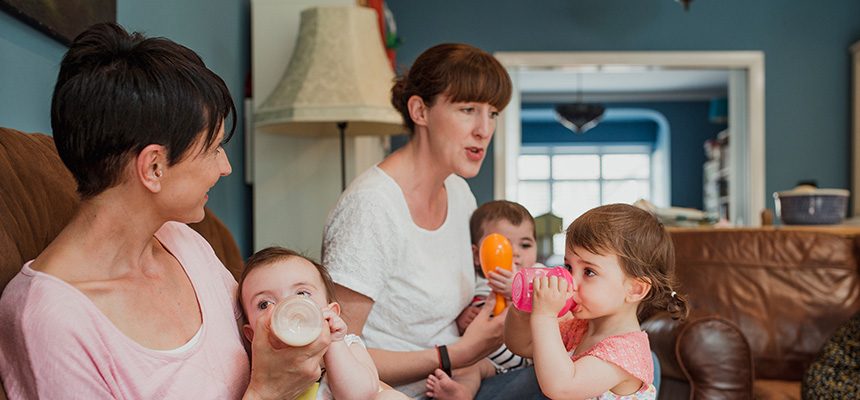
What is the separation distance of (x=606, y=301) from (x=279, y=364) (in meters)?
0.66

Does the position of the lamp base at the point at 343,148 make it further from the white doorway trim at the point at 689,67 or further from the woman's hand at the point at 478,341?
the white doorway trim at the point at 689,67

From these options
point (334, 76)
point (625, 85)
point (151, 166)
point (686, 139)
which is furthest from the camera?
point (686, 139)

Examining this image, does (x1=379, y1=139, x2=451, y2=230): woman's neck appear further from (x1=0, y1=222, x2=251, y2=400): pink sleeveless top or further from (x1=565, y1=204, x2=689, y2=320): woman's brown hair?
(x1=0, y1=222, x2=251, y2=400): pink sleeveless top

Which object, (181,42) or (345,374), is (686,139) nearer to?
(181,42)

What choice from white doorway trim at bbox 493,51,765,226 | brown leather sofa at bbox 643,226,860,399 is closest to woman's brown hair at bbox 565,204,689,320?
brown leather sofa at bbox 643,226,860,399

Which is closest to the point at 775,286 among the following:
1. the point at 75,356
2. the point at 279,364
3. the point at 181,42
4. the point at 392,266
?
the point at 392,266

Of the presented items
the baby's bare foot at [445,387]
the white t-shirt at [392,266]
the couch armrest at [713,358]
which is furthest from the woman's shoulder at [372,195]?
the couch armrest at [713,358]

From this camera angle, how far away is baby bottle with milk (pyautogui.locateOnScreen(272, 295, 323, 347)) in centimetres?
111

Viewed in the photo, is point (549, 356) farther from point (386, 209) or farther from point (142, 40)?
point (142, 40)

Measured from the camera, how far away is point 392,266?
1919mm

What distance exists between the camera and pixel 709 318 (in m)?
2.71

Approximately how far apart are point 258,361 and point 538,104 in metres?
10.5

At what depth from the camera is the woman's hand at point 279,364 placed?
114cm

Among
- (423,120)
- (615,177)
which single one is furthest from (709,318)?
(615,177)
